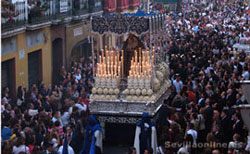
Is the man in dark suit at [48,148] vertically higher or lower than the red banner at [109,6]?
lower

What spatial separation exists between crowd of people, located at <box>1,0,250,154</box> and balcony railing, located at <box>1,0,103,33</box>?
95.5 inches

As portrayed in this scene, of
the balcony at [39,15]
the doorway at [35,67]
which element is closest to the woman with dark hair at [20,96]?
the doorway at [35,67]

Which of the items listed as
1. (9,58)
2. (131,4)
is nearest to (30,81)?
(9,58)

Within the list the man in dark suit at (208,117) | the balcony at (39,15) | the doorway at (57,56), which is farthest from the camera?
the doorway at (57,56)

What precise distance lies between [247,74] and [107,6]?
593 inches

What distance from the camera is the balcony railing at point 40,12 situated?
59.1 feet

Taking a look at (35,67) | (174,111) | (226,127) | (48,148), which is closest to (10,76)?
(35,67)

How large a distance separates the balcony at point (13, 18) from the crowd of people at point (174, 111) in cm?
223

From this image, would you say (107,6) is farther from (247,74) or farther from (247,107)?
(247,107)

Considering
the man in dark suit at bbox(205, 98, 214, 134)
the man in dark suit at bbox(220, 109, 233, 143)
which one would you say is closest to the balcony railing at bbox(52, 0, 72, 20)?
the man in dark suit at bbox(205, 98, 214, 134)

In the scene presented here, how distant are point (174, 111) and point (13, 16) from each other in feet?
26.0

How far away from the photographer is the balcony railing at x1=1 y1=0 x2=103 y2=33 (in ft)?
59.1

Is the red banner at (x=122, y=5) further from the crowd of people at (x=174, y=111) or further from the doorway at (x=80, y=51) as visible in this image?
the crowd of people at (x=174, y=111)

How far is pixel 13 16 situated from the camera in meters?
18.3
